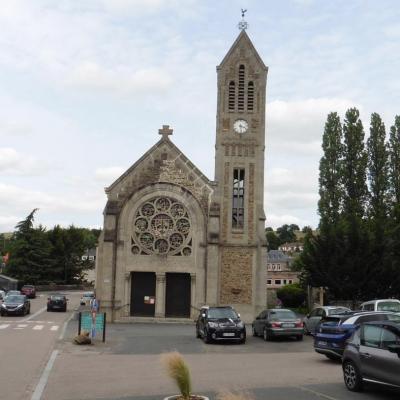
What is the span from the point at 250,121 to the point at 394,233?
40.1 ft

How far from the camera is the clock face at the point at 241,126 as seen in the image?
132ft

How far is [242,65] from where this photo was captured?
41.1 m

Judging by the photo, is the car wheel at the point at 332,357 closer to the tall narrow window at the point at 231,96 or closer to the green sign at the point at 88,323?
the green sign at the point at 88,323

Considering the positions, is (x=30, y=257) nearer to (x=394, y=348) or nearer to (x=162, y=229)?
(x=162, y=229)

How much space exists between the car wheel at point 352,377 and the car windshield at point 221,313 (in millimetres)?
12070

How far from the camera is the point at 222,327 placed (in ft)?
77.2

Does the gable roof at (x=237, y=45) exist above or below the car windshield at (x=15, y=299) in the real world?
above

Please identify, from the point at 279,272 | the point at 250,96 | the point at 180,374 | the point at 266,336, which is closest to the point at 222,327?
the point at 266,336

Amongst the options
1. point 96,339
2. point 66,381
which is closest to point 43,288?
point 96,339

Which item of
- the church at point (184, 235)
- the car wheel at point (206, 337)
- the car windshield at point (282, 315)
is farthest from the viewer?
the church at point (184, 235)

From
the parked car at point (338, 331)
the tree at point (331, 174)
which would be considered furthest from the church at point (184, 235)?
the parked car at point (338, 331)

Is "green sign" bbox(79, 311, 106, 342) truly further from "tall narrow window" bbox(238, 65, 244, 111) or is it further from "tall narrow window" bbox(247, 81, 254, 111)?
"tall narrow window" bbox(247, 81, 254, 111)

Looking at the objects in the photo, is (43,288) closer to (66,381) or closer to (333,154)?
(333,154)

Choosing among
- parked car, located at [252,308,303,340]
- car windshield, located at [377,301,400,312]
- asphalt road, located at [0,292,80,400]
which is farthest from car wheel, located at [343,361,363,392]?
car windshield, located at [377,301,400,312]
